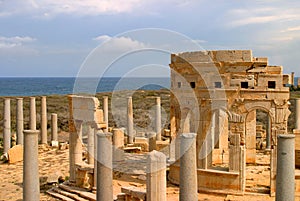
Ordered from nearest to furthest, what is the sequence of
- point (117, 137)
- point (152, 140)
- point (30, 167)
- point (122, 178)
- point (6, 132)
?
point (30, 167) < point (122, 178) < point (117, 137) < point (152, 140) < point (6, 132)

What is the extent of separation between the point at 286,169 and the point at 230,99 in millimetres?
7492

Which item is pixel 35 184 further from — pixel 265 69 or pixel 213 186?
pixel 265 69

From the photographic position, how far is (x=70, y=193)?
1534 centimetres

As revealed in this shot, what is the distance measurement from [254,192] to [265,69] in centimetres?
482

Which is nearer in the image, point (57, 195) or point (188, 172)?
point (188, 172)

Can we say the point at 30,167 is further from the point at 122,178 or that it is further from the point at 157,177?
the point at 122,178

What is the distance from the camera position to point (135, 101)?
177 ft

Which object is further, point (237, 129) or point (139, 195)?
point (237, 129)

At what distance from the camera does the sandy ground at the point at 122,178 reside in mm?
14571

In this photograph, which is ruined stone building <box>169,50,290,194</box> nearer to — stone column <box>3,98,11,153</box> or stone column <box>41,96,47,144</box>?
stone column <box>3,98,11,153</box>

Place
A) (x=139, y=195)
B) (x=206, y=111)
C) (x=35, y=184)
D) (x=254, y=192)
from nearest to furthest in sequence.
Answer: (x=35, y=184) → (x=139, y=195) → (x=254, y=192) → (x=206, y=111)

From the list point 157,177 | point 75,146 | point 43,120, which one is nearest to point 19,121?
point 43,120

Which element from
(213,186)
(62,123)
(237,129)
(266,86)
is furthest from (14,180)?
(62,123)

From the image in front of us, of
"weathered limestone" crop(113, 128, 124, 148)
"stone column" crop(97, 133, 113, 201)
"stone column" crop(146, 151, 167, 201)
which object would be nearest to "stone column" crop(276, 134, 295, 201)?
"stone column" crop(146, 151, 167, 201)
